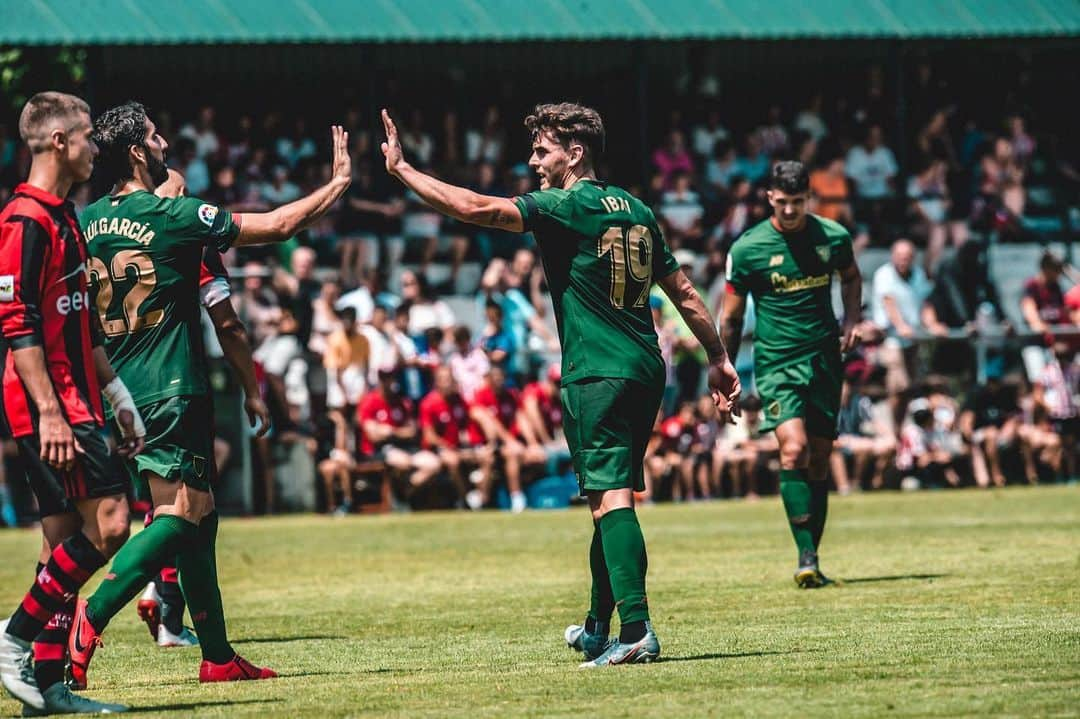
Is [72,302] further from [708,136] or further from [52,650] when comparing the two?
[708,136]

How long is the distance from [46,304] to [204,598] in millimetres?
1710

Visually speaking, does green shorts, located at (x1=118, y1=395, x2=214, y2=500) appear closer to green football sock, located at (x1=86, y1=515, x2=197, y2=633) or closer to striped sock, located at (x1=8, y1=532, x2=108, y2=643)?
green football sock, located at (x1=86, y1=515, x2=197, y2=633)

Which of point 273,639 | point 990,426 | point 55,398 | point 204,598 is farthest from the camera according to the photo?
point 990,426

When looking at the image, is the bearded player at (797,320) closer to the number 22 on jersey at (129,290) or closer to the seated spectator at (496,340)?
the number 22 on jersey at (129,290)

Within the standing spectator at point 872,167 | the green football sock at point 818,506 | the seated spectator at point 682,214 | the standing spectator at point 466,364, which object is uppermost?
the standing spectator at point 872,167

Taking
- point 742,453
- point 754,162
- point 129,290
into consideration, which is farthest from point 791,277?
point 754,162

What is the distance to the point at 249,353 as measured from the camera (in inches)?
339

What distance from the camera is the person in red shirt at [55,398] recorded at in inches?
270

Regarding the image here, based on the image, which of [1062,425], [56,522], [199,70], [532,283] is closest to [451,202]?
[56,522]

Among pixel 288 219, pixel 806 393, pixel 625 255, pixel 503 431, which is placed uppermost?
pixel 288 219

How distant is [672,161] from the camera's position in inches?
1045

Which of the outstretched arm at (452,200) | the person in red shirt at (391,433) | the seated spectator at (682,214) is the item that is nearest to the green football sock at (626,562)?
the outstretched arm at (452,200)

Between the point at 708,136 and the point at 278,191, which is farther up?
the point at 708,136

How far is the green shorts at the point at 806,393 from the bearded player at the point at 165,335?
4.90 metres
